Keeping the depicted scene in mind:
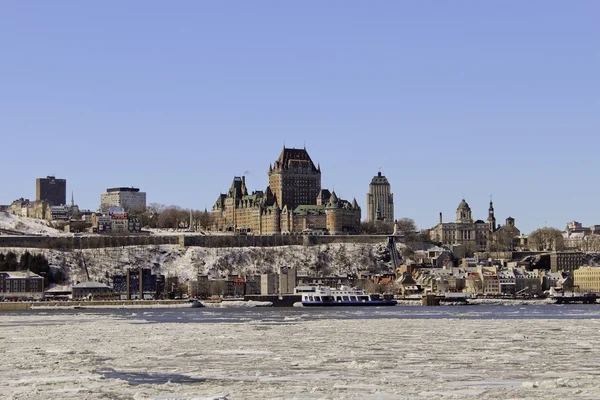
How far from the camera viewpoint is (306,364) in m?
43.7

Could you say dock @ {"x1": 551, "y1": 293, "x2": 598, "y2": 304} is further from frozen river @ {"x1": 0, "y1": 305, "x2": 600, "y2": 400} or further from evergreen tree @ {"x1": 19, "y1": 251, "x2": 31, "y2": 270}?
frozen river @ {"x1": 0, "y1": 305, "x2": 600, "y2": 400}

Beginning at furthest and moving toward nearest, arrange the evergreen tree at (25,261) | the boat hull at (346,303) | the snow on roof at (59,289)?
the evergreen tree at (25,261), the snow on roof at (59,289), the boat hull at (346,303)

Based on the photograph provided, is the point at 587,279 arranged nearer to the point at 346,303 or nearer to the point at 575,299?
Result: the point at 575,299

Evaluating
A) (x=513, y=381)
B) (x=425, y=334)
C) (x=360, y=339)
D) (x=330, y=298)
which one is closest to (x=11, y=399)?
(x=513, y=381)

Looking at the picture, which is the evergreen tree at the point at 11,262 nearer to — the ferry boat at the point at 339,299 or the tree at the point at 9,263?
the tree at the point at 9,263

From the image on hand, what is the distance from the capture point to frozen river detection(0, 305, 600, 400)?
3638 centimetres

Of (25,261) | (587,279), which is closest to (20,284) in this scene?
(25,261)

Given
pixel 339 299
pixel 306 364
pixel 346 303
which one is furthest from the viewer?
pixel 339 299

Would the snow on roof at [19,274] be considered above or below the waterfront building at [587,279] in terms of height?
above

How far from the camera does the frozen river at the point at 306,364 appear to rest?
36.4m

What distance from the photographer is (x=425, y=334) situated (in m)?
59.8

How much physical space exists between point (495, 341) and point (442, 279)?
441 ft

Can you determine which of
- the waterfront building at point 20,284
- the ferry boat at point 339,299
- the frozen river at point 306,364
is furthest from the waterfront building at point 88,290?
the frozen river at point 306,364

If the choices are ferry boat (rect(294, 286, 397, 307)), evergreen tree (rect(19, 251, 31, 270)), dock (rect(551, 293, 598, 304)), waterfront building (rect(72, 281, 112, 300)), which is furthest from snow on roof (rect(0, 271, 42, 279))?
dock (rect(551, 293, 598, 304))
